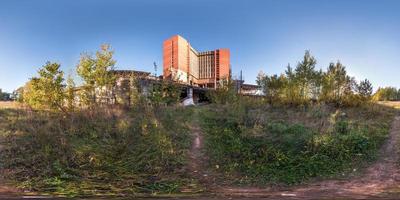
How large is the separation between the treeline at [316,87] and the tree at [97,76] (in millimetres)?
7853

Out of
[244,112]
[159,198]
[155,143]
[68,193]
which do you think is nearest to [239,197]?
[159,198]

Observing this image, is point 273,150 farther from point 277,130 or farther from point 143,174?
point 143,174

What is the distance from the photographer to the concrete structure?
42594 mm

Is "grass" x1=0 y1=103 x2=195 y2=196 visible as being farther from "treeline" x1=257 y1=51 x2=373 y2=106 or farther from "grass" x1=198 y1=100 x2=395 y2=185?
"treeline" x1=257 y1=51 x2=373 y2=106

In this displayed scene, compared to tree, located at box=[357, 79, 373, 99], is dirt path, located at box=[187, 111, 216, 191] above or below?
below

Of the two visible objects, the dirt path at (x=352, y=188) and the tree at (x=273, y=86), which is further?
the tree at (x=273, y=86)

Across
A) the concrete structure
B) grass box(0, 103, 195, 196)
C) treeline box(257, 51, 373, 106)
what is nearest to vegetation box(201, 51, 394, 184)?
treeline box(257, 51, 373, 106)

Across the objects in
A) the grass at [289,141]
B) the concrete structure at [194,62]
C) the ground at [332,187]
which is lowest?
the ground at [332,187]

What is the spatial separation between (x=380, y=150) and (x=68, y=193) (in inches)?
359

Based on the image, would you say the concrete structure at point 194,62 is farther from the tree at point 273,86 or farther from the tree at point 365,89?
the tree at point 365,89

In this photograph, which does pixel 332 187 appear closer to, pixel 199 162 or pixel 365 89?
pixel 199 162

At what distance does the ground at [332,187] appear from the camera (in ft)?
23.3

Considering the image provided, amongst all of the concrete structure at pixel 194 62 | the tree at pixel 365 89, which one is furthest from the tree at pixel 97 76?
the concrete structure at pixel 194 62

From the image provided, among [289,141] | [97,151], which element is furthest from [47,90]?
[289,141]
